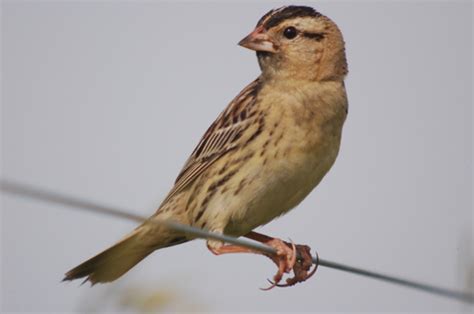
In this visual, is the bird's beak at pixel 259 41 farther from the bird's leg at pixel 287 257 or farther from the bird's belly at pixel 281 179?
the bird's leg at pixel 287 257

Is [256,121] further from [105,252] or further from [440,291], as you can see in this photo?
[440,291]

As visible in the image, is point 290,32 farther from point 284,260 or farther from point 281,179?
point 284,260


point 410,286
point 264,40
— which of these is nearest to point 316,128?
point 264,40

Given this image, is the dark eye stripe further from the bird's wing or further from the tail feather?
the tail feather

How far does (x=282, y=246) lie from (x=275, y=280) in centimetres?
21

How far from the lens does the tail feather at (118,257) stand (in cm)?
513

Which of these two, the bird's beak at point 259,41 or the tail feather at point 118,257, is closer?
the tail feather at point 118,257

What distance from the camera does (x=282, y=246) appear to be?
17.5 feet

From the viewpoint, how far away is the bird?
522 centimetres

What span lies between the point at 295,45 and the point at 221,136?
2.46ft

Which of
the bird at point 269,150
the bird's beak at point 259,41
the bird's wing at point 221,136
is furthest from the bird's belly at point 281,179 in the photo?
the bird's beak at point 259,41

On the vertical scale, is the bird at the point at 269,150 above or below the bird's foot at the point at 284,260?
above

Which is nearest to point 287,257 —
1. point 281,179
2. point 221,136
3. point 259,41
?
point 281,179

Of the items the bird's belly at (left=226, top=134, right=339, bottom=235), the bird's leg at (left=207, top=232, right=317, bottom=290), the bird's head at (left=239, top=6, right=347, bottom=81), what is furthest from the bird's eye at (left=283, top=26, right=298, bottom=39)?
the bird's leg at (left=207, top=232, right=317, bottom=290)
